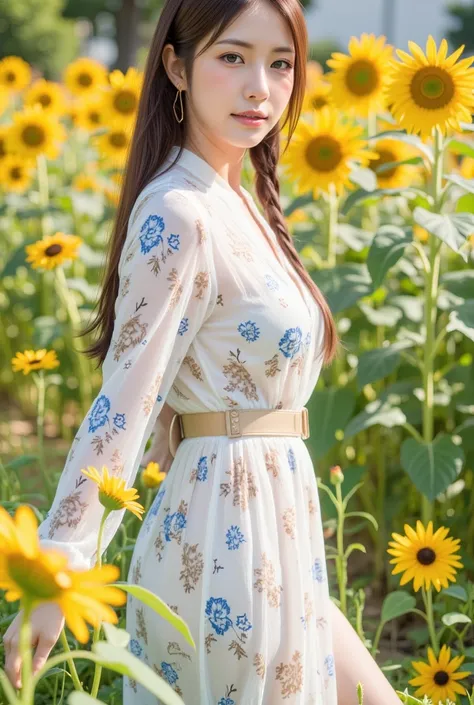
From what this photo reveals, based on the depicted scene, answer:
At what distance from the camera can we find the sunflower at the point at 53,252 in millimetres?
2652

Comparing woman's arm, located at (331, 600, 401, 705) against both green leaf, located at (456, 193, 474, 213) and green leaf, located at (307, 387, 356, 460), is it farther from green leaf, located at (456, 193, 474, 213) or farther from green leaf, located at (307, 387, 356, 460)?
green leaf, located at (456, 193, 474, 213)

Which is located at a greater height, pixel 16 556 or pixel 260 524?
pixel 16 556

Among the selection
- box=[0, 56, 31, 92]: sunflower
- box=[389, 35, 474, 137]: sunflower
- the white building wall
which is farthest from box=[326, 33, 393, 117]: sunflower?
the white building wall

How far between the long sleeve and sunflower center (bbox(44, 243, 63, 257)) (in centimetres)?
114

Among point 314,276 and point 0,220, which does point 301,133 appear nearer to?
point 314,276

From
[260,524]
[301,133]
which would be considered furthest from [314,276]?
[260,524]

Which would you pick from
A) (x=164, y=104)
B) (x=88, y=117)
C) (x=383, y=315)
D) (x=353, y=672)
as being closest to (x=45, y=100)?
(x=88, y=117)

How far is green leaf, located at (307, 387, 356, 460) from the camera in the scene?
2.68 m

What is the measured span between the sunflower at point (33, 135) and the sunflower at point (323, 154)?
1.25 meters

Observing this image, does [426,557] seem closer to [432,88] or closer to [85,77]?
[432,88]

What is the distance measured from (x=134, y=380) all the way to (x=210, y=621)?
37cm

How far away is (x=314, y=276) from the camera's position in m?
2.74

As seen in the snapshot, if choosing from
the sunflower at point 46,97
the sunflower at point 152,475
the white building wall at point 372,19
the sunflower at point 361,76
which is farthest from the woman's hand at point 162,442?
the white building wall at point 372,19

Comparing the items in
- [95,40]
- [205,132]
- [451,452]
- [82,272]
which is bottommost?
[451,452]
